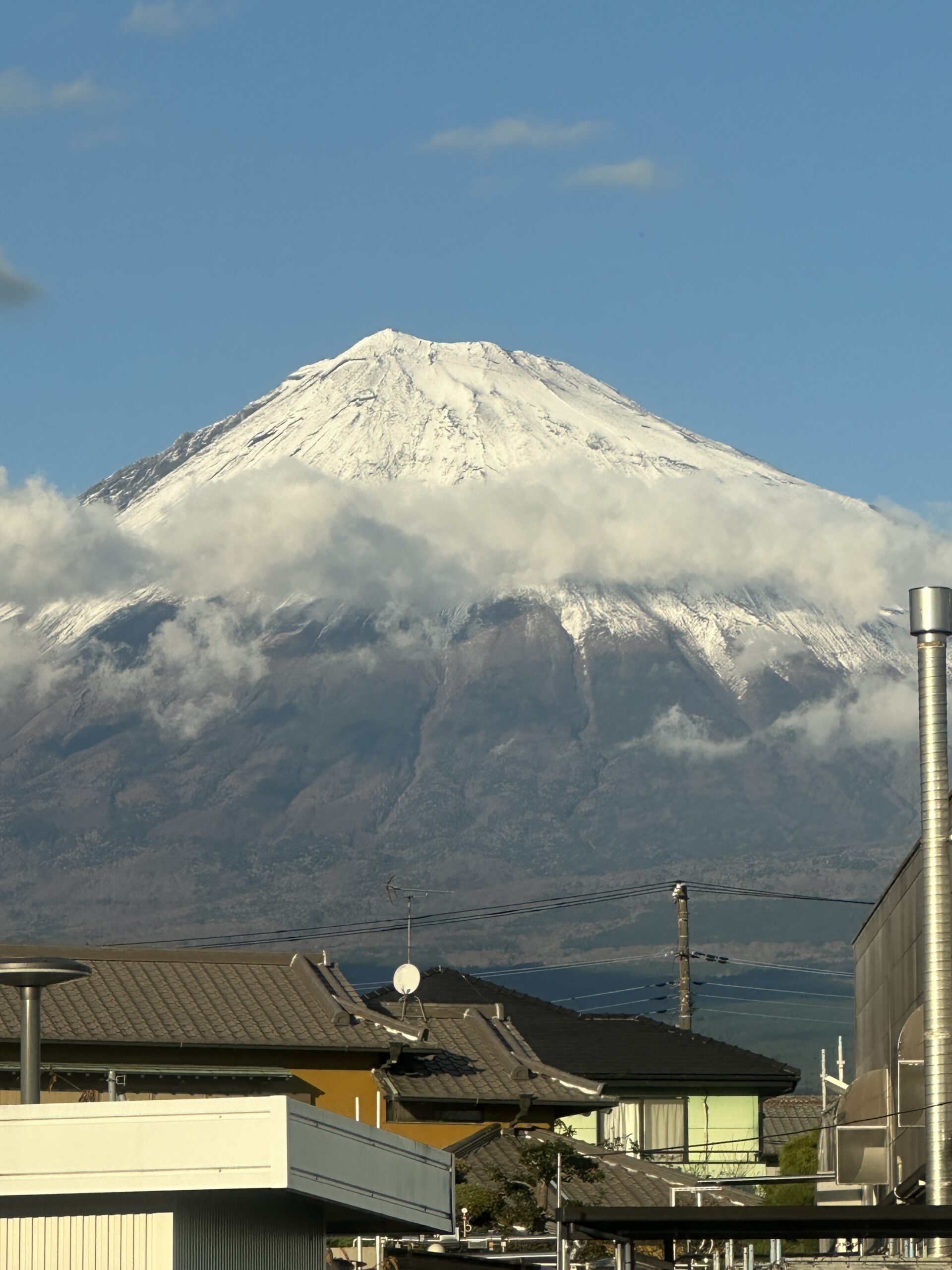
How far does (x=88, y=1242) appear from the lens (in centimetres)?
1600

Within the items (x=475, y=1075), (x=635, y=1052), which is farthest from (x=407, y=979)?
(x=635, y=1052)

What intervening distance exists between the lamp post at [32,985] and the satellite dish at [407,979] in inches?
1159

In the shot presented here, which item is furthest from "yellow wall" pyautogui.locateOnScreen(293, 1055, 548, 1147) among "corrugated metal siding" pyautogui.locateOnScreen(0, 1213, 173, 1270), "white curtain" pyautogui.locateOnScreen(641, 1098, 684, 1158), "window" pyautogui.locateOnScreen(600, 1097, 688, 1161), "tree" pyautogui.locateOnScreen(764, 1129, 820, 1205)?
"corrugated metal siding" pyautogui.locateOnScreen(0, 1213, 173, 1270)

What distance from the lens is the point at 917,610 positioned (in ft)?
96.9

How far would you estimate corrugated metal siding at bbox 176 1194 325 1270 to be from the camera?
16.1m

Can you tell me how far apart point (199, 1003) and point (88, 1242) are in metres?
26.3

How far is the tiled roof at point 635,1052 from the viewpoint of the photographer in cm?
5928

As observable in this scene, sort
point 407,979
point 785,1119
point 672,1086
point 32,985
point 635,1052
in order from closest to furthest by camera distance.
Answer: point 32,985 → point 407,979 → point 672,1086 → point 635,1052 → point 785,1119

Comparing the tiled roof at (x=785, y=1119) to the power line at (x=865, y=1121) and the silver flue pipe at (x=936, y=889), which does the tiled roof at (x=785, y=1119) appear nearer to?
the power line at (x=865, y=1121)

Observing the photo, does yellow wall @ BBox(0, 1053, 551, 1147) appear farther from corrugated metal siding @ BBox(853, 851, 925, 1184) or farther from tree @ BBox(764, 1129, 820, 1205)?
tree @ BBox(764, 1129, 820, 1205)

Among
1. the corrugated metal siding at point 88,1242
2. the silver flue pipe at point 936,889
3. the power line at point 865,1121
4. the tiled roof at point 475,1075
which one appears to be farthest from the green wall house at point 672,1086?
the corrugated metal siding at point 88,1242

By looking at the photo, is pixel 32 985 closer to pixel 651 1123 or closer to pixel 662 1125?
pixel 651 1123

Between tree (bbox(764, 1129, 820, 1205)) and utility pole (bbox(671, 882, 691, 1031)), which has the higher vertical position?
utility pole (bbox(671, 882, 691, 1031))

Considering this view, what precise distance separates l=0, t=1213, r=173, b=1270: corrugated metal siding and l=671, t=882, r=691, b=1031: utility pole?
55.9m
